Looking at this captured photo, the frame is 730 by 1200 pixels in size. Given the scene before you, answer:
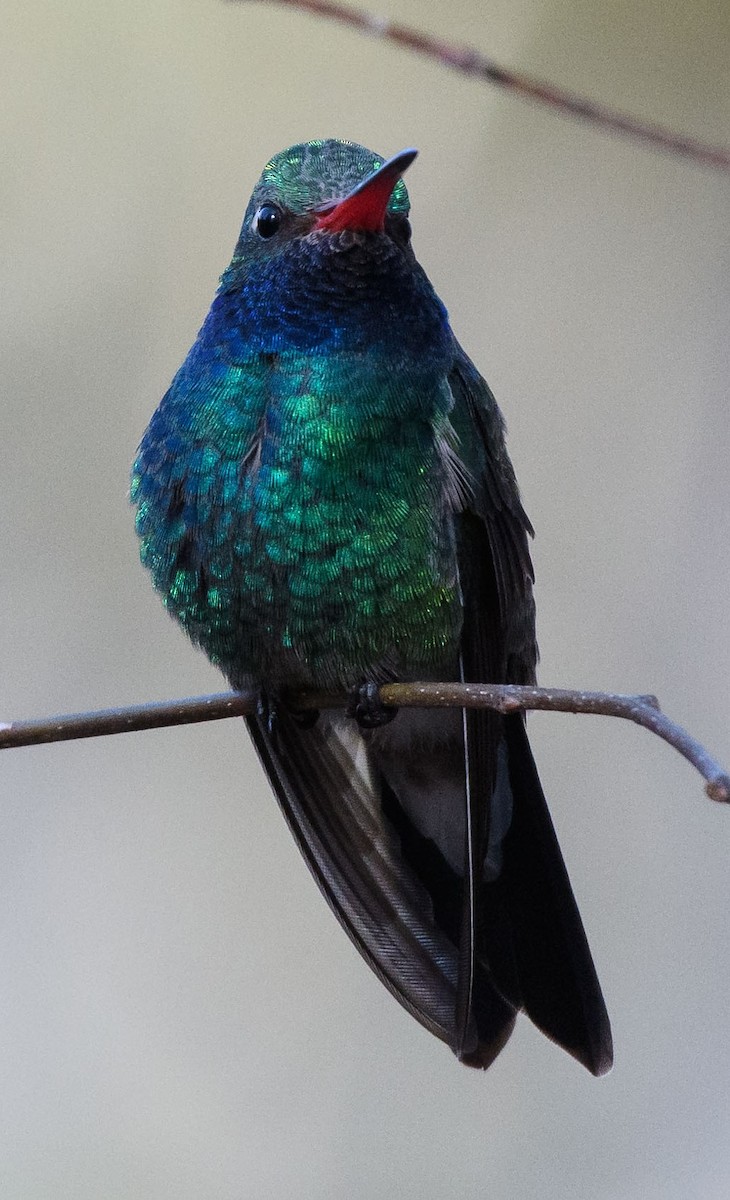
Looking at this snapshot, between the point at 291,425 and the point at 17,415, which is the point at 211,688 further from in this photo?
the point at 291,425

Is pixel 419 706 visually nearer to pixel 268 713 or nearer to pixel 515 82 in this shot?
pixel 268 713

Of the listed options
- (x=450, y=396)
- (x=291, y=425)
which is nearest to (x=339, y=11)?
(x=291, y=425)

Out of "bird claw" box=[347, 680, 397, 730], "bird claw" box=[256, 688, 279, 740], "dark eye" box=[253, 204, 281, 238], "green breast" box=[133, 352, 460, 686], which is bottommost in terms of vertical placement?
"bird claw" box=[256, 688, 279, 740]

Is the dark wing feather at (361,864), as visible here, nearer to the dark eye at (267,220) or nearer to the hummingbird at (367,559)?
the hummingbird at (367,559)

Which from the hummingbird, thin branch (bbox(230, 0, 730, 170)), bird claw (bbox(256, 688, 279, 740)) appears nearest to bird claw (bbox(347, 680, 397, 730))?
the hummingbird

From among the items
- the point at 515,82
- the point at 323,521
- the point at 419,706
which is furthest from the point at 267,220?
the point at 515,82

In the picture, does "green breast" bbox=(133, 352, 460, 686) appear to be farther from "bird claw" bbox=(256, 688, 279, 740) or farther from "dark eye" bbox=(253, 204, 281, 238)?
"dark eye" bbox=(253, 204, 281, 238)
